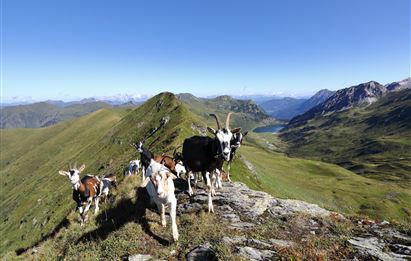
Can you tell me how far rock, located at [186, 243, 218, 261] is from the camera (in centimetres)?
984

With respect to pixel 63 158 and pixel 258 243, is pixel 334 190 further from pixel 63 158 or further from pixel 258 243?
pixel 63 158

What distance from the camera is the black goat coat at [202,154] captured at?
15.1 meters

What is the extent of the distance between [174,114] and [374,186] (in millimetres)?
77335

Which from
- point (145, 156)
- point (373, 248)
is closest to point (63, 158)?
point (145, 156)

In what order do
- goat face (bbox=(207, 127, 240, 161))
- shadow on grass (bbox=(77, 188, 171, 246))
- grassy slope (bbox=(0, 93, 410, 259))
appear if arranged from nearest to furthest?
grassy slope (bbox=(0, 93, 410, 259)) < shadow on grass (bbox=(77, 188, 171, 246)) < goat face (bbox=(207, 127, 240, 161))

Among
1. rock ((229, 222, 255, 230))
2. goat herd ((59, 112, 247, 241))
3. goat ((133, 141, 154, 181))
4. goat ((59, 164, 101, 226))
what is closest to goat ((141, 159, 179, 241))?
goat herd ((59, 112, 247, 241))

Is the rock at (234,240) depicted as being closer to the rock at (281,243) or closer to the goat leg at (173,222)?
the rock at (281,243)

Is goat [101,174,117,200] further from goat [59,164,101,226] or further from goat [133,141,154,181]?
goat [133,141,154,181]

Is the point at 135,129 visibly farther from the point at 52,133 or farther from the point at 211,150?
the point at 52,133

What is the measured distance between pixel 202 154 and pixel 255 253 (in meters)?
6.65

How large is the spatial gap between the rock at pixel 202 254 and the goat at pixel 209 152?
149 inches

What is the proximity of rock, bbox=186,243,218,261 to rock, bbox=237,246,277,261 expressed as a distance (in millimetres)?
974

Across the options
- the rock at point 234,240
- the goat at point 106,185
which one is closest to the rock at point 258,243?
the rock at point 234,240

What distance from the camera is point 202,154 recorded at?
15.8m
